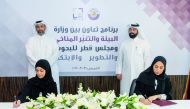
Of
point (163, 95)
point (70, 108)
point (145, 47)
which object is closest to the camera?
point (70, 108)

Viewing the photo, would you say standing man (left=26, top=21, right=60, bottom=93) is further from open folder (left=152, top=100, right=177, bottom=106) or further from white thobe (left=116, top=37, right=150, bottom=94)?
open folder (left=152, top=100, right=177, bottom=106)

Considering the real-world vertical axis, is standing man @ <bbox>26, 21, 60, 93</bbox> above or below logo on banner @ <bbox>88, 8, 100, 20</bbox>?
below

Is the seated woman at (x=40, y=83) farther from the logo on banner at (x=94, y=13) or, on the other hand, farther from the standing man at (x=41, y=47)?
the logo on banner at (x=94, y=13)

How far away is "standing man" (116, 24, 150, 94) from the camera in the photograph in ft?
18.1

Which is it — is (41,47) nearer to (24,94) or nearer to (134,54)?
(134,54)

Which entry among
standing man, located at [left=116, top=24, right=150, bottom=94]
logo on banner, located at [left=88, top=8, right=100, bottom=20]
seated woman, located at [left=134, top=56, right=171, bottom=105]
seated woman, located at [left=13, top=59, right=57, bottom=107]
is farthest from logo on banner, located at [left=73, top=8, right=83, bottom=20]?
seated woman, located at [left=134, top=56, right=171, bottom=105]

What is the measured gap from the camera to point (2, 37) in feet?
18.6

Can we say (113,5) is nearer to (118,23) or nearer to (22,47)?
(118,23)

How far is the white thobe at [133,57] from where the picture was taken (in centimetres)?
551

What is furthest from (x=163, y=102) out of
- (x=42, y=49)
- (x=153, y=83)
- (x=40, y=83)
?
(x=42, y=49)

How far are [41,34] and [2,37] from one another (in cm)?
64

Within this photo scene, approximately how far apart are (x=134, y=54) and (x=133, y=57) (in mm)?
48

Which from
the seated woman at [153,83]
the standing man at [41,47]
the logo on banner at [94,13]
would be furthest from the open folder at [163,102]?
the logo on banner at [94,13]

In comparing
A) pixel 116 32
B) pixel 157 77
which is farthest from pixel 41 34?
pixel 157 77
